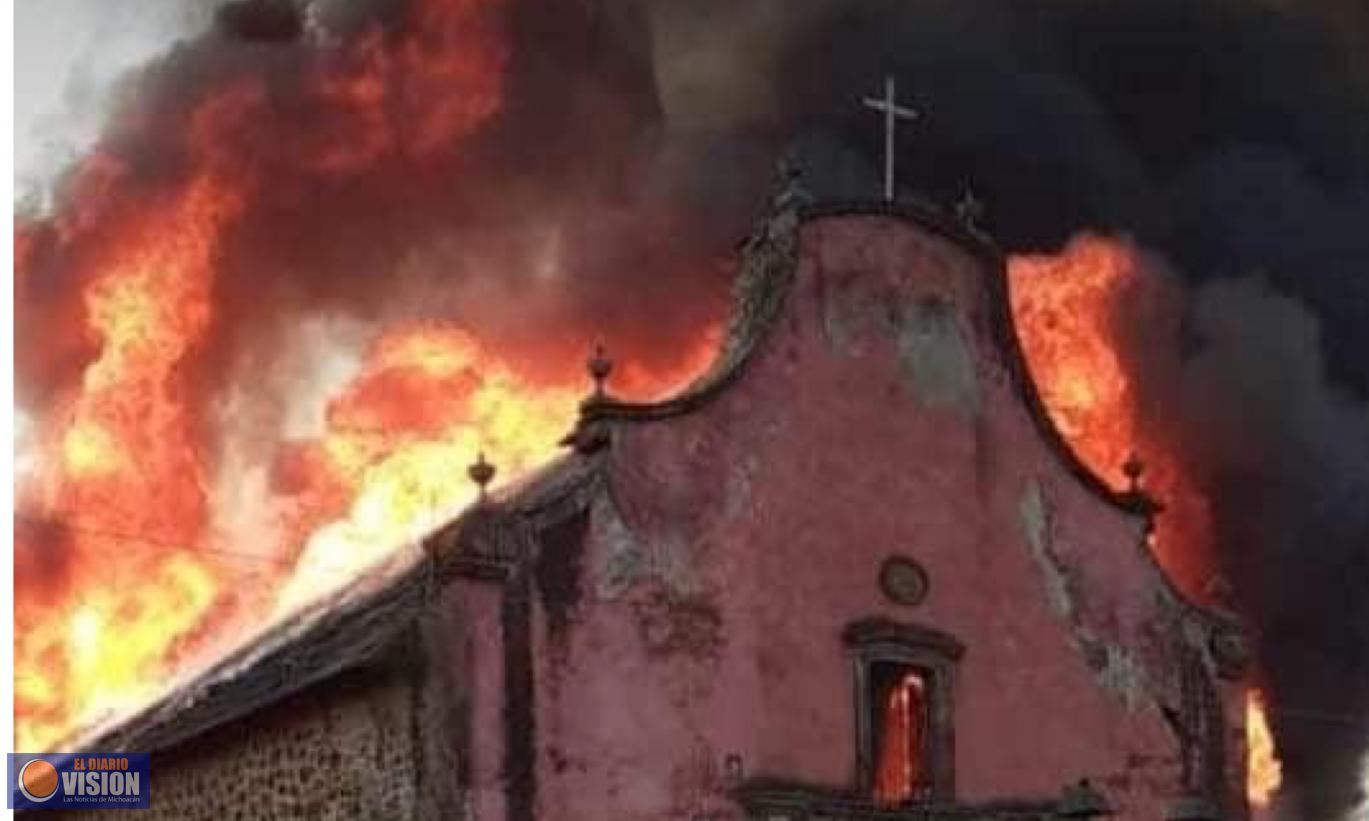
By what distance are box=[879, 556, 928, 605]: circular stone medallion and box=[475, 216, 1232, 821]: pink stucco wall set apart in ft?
0.30

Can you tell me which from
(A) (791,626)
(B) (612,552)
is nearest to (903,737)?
(A) (791,626)

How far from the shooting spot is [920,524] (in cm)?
2455

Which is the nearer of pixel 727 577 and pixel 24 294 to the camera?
pixel 727 577

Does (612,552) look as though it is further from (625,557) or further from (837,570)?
(837,570)

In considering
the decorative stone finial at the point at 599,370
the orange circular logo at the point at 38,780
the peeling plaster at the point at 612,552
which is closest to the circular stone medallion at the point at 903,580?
the peeling plaster at the point at 612,552

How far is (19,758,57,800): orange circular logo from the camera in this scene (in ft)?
82.9

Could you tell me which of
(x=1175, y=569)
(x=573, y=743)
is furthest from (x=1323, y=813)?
(x=573, y=743)

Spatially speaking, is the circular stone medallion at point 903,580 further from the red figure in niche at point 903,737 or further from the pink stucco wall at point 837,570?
the red figure in niche at point 903,737

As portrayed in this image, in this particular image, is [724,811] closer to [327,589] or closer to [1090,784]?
[1090,784]

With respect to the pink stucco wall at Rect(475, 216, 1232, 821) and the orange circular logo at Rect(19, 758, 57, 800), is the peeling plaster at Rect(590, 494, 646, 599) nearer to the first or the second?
the pink stucco wall at Rect(475, 216, 1232, 821)

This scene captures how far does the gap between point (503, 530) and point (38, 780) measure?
6907 mm

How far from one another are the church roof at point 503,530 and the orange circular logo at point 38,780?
749 millimetres

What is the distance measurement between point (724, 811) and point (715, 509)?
266 centimetres

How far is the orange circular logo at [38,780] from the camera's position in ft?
82.9
